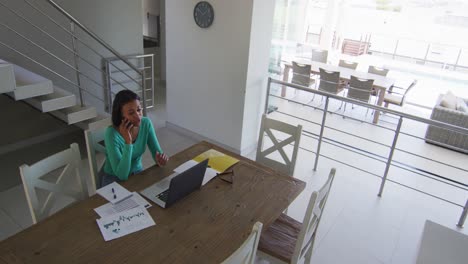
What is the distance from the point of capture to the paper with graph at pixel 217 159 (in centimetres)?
225

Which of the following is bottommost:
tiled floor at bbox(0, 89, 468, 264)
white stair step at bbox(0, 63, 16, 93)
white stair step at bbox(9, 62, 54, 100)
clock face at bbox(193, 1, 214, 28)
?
tiled floor at bbox(0, 89, 468, 264)

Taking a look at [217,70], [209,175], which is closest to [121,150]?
[209,175]

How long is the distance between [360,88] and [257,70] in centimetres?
226

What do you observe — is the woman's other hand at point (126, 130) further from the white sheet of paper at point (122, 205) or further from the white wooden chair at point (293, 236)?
the white wooden chair at point (293, 236)

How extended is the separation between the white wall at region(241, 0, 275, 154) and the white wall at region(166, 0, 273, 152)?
0.03 feet

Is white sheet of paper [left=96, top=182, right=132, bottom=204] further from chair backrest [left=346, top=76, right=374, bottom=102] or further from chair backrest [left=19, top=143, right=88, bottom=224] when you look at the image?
chair backrest [left=346, top=76, right=374, bottom=102]

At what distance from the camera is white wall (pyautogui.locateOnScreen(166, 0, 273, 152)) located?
3.63 m

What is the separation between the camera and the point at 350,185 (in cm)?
361

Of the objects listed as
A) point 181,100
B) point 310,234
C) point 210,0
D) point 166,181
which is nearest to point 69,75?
point 181,100

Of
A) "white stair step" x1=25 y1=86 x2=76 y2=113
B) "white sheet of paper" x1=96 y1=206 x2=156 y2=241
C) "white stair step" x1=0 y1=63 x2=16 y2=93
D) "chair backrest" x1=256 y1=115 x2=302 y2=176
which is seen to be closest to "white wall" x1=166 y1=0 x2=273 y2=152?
"chair backrest" x1=256 y1=115 x2=302 y2=176

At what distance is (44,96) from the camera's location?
9.68ft

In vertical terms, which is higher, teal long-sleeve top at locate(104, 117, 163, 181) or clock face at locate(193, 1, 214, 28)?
clock face at locate(193, 1, 214, 28)

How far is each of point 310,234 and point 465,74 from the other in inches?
359

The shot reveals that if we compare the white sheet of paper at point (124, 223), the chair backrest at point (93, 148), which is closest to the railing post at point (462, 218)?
the white sheet of paper at point (124, 223)
